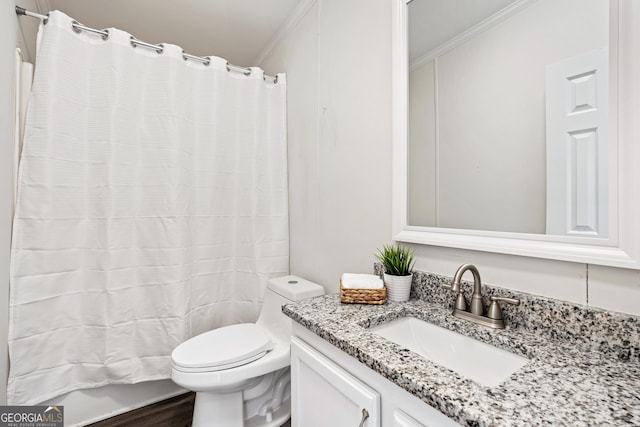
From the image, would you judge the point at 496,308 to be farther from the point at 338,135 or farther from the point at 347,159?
the point at 338,135

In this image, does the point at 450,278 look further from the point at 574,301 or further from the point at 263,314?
the point at 263,314

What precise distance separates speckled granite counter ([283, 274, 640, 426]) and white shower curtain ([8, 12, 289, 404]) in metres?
1.08

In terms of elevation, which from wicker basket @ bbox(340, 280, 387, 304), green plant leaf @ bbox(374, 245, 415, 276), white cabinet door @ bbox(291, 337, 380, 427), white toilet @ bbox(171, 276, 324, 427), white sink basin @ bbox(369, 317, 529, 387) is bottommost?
white toilet @ bbox(171, 276, 324, 427)

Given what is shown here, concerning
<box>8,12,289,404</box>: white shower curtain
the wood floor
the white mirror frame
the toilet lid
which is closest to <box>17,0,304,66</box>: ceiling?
<box>8,12,289,404</box>: white shower curtain

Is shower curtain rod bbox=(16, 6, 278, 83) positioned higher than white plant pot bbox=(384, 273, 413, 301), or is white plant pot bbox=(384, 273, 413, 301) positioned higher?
shower curtain rod bbox=(16, 6, 278, 83)

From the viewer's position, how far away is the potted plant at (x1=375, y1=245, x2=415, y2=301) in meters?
1.09

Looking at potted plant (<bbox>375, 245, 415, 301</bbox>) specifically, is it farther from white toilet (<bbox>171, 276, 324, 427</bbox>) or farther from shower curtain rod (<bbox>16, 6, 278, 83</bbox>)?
shower curtain rod (<bbox>16, 6, 278, 83</bbox>)

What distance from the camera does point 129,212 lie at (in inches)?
60.8

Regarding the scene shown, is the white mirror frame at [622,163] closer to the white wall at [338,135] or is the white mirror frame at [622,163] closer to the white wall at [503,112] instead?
the white wall at [503,112]

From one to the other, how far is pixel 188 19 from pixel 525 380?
2410mm

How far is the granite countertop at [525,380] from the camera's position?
0.49 metres

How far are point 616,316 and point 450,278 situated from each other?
416 mm

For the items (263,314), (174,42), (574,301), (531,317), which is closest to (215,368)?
(263,314)

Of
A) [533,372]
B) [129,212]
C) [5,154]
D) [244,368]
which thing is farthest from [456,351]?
[5,154]
